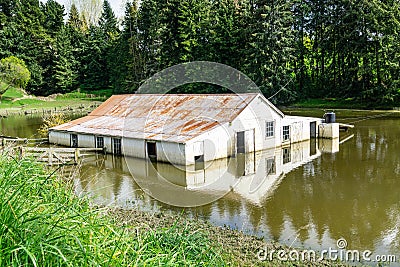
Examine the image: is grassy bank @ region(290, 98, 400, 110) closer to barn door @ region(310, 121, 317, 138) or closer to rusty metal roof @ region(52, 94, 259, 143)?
barn door @ region(310, 121, 317, 138)

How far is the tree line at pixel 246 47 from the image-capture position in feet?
112

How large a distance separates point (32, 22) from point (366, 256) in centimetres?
5772

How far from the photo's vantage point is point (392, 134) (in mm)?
22750

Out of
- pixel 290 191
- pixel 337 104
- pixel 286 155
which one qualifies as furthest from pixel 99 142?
pixel 337 104

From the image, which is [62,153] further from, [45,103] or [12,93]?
[12,93]

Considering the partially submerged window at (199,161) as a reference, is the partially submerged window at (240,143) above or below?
above

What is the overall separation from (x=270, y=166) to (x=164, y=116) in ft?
19.9

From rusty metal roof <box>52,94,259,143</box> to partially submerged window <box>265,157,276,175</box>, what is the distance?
237 cm

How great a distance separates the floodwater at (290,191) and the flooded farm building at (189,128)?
60 cm

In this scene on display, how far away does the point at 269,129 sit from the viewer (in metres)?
19.5

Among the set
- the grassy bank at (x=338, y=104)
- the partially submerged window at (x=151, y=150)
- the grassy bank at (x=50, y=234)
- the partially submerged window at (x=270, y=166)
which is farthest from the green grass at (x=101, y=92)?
the grassy bank at (x=50, y=234)

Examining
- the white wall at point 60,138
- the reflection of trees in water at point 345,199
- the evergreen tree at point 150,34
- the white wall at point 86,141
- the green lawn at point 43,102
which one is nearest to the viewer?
the reflection of trees in water at point 345,199

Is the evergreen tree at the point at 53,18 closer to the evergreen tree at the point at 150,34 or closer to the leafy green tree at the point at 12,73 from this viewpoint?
the leafy green tree at the point at 12,73

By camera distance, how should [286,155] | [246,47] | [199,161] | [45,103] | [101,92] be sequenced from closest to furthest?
[199,161], [286,155], [246,47], [45,103], [101,92]
